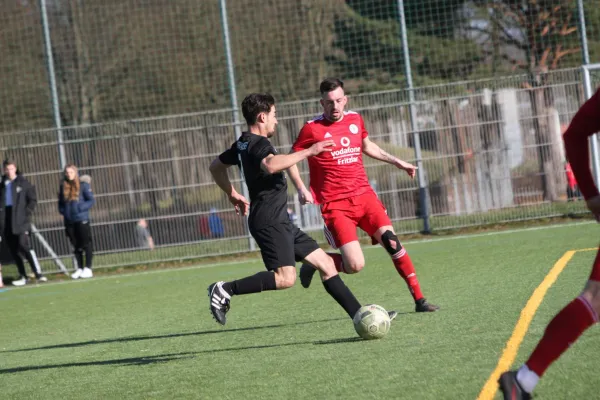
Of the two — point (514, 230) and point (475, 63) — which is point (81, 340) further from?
point (475, 63)

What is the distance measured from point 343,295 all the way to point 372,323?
0.56 m

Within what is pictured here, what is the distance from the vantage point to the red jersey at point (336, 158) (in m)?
9.04

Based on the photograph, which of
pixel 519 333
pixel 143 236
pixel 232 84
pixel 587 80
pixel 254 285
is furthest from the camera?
pixel 232 84

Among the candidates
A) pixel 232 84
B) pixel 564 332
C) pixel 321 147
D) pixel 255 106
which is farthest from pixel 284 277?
pixel 232 84

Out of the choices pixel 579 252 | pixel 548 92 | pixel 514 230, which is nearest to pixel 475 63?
pixel 548 92

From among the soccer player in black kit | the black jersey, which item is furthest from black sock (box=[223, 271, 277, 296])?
the black jersey

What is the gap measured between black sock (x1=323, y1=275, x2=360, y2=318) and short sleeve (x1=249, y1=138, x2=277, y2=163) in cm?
121

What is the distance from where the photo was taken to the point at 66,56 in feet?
65.1

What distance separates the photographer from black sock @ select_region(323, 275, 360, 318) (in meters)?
7.70

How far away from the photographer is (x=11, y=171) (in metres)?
16.9

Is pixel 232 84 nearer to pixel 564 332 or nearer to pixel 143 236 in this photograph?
pixel 143 236

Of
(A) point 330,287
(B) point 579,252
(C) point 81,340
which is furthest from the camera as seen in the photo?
(B) point 579,252

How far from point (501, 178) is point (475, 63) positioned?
319 cm

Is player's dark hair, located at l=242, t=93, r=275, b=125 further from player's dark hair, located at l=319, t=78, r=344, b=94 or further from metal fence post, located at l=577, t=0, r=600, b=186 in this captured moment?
metal fence post, located at l=577, t=0, r=600, b=186
